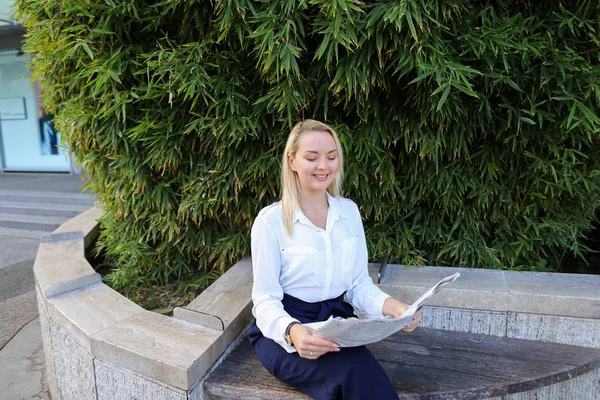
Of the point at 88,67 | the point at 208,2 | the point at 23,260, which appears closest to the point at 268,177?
the point at 208,2

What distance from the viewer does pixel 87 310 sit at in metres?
2.30

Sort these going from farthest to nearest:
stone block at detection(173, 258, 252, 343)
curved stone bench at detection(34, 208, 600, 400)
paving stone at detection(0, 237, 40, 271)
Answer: paving stone at detection(0, 237, 40, 271)
stone block at detection(173, 258, 252, 343)
curved stone bench at detection(34, 208, 600, 400)

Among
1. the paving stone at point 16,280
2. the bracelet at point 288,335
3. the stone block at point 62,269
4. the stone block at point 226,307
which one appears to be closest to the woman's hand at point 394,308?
the bracelet at point 288,335

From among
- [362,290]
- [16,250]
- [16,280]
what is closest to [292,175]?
[362,290]

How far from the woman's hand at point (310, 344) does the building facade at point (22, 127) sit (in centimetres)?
1147

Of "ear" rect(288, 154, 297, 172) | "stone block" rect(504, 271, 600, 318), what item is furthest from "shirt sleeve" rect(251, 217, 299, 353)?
"stone block" rect(504, 271, 600, 318)

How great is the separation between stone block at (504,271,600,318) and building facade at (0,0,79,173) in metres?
11.6

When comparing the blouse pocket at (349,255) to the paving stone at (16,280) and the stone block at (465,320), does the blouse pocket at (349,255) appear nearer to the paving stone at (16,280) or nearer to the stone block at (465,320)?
the stone block at (465,320)

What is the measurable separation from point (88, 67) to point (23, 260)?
3724mm

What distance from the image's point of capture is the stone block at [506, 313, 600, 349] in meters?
2.18

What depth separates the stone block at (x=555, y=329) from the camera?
2.18 m

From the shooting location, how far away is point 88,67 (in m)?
2.75

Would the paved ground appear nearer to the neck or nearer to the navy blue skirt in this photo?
the navy blue skirt

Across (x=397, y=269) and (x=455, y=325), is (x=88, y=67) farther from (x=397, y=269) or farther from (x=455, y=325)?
(x=455, y=325)
